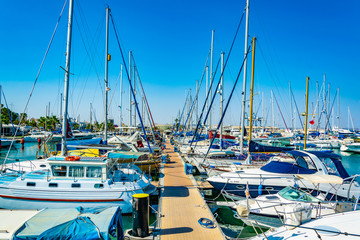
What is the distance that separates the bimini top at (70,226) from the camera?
6.84 metres

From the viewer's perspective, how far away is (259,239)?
745 cm

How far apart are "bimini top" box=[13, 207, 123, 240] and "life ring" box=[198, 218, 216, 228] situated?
3.36 m

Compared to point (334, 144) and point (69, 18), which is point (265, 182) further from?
point (334, 144)

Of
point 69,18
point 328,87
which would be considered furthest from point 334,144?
point 69,18

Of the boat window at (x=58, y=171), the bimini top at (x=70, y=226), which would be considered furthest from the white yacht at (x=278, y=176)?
the boat window at (x=58, y=171)

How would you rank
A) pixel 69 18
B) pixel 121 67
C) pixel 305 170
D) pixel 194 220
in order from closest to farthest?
pixel 194 220
pixel 305 170
pixel 69 18
pixel 121 67

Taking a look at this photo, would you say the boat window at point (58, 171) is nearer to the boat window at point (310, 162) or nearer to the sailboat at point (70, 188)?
the sailboat at point (70, 188)

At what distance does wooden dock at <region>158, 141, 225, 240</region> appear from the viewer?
883 cm

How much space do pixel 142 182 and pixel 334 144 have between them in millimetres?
51346

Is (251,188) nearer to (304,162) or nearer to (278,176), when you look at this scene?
(278,176)

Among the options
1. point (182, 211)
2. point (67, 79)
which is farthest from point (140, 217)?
point (67, 79)

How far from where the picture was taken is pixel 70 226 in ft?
23.4

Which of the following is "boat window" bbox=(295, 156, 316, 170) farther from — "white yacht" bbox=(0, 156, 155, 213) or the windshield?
"white yacht" bbox=(0, 156, 155, 213)

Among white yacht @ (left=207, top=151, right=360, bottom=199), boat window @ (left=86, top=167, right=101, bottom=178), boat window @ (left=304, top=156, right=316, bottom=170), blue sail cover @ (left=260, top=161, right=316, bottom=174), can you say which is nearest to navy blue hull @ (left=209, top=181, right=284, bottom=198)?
white yacht @ (left=207, top=151, right=360, bottom=199)
